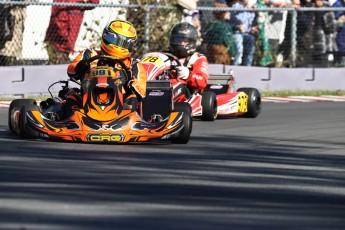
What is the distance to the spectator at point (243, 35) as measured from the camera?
18.9 metres

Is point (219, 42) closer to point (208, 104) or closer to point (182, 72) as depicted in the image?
point (208, 104)

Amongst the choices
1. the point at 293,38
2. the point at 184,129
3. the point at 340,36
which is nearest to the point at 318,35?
the point at 340,36

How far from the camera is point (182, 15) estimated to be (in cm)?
1864

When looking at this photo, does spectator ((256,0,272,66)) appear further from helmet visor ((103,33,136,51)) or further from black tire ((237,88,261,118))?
helmet visor ((103,33,136,51))

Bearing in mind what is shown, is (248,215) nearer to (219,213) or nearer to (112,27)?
(219,213)

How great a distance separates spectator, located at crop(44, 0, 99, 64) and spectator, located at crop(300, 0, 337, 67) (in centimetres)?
436

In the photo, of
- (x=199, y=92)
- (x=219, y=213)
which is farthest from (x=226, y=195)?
(x=199, y=92)

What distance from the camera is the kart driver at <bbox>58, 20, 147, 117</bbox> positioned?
449 inches

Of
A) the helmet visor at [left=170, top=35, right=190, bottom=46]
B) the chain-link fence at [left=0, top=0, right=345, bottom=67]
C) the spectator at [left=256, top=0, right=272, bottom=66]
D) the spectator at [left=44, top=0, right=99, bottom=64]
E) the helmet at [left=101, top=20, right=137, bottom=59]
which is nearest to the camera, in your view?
the helmet at [left=101, top=20, right=137, bottom=59]

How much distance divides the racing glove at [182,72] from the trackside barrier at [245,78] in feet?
4.96

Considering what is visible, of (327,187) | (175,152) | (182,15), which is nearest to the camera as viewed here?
(327,187)

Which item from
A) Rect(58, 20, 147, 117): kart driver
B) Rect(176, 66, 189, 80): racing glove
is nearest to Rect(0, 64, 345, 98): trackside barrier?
Rect(176, 66, 189, 80): racing glove

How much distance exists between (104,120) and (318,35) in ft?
32.1

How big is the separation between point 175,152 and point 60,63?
7.02m
